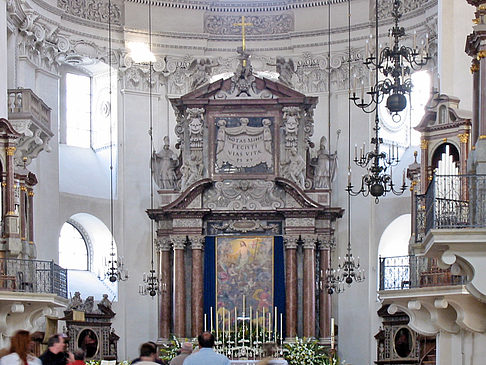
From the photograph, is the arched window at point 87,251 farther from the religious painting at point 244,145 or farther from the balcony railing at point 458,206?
the balcony railing at point 458,206

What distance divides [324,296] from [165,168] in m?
5.05

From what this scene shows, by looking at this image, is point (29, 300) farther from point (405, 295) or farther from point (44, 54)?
point (44, 54)

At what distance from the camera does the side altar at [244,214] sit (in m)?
28.5

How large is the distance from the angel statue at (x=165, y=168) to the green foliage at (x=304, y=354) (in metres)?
5.06

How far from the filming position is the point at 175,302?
2856 centimetres

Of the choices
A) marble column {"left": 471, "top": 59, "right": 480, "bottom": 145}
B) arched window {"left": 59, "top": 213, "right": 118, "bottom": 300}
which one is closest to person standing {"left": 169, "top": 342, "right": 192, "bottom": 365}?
marble column {"left": 471, "top": 59, "right": 480, "bottom": 145}

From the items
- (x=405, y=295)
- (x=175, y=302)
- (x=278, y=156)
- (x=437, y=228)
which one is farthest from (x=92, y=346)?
(x=437, y=228)

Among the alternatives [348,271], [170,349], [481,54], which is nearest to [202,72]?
[348,271]

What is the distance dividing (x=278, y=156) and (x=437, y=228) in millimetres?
14964

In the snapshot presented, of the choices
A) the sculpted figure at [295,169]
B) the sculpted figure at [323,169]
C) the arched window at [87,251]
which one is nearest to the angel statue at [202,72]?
the sculpted figure at [295,169]

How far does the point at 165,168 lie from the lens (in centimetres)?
2939

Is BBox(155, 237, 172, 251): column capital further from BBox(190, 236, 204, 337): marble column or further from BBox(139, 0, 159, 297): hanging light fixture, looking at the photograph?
BBox(190, 236, 204, 337): marble column

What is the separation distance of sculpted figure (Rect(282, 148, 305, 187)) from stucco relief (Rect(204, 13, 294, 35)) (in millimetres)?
4463

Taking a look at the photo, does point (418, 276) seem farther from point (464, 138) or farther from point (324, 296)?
point (324, 296)
